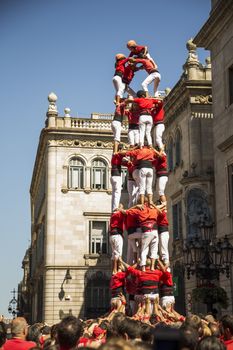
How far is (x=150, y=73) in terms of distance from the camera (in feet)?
61.6

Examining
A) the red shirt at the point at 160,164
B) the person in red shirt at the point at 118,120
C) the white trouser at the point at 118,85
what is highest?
the white trouser at the point at 118,85

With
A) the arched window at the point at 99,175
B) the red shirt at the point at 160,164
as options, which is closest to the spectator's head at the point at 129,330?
the red shirt at the point at 160,164

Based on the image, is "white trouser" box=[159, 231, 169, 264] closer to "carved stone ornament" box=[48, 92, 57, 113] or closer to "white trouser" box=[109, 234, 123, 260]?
"white trouser" box=[109, 234, 123, 260]

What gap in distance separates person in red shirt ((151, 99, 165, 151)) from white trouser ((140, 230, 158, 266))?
9.44 feet

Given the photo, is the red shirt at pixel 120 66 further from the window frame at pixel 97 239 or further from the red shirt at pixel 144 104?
the window frame at pixel 97 239

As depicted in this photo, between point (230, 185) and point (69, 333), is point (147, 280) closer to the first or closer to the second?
point (230, 185)

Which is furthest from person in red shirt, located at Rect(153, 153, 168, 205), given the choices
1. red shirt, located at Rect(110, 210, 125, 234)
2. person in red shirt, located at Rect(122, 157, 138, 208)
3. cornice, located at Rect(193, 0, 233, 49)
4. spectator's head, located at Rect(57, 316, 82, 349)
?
spectator's head, located at Rect(57, 316, 82, 349)

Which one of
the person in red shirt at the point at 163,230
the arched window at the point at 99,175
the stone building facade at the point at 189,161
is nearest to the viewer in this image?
the person in red shirt at the point at 163,230

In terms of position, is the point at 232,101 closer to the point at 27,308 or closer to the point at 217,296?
the point at 217,296

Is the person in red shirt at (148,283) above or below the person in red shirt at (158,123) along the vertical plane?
below

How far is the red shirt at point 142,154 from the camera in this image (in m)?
17.5

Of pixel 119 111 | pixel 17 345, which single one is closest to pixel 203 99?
pixel 119 111

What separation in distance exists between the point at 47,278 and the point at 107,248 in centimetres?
508

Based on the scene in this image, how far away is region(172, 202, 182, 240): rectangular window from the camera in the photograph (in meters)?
33.6
